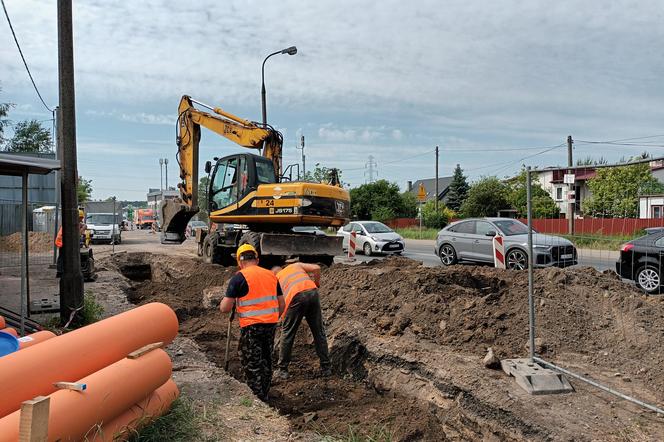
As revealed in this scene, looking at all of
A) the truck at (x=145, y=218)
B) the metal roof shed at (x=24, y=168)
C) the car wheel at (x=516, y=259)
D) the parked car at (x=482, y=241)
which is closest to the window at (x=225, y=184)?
the parked car at (x=482, y=241)

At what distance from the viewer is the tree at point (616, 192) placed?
521 cm

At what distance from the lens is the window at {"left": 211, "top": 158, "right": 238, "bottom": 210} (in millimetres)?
13461

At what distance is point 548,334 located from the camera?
628cm

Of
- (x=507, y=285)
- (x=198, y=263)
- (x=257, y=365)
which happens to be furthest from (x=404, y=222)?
(x=257, y=365)

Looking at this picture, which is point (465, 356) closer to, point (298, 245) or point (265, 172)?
point (298, 245)

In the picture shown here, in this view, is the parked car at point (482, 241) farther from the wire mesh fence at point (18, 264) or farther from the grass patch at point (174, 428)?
the wire mesh fence at point (18, 264)

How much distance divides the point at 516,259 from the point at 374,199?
120 feet

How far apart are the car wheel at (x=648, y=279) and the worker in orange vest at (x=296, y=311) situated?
438 cm

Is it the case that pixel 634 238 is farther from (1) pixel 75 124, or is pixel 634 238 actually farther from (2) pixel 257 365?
(1) pixel 75 124

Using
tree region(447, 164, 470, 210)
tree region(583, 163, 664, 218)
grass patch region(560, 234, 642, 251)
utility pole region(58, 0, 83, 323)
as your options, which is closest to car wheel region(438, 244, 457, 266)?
grass patch region(560, 234, 642, 251)

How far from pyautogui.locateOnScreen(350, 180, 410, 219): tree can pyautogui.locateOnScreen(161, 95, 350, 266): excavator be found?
112ft

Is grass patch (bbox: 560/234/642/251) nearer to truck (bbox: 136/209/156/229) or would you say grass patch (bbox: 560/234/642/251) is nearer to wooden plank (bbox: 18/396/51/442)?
wooden plank (bbox: 18/396/51/442)

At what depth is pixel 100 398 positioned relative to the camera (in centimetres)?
343

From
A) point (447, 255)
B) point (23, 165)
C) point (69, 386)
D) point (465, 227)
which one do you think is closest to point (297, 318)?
point (69, 386)
